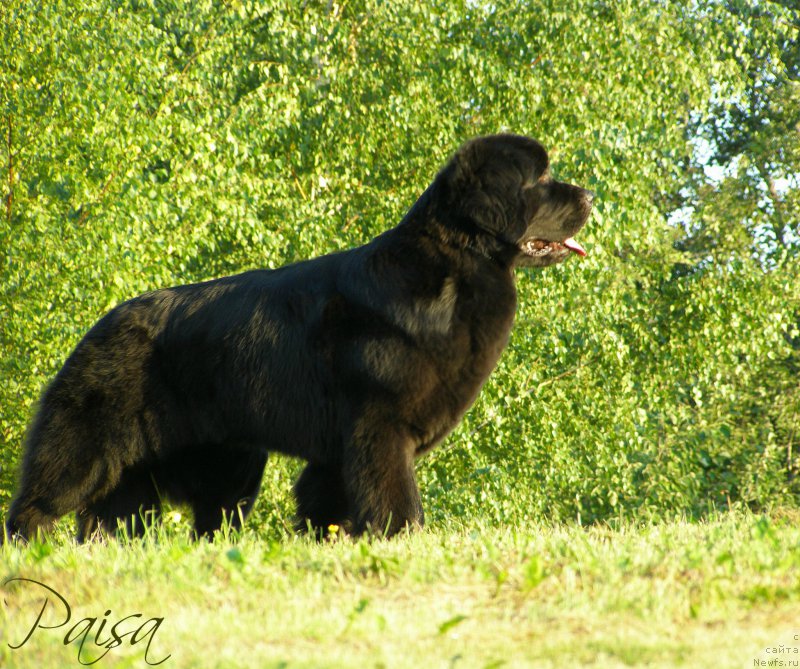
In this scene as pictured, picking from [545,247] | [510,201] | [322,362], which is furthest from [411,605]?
[545,247]

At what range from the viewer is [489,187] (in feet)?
16.6

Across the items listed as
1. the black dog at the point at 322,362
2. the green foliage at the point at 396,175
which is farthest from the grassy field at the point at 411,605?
the green foliage at the point at 396,175

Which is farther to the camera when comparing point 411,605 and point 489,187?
point 489,187

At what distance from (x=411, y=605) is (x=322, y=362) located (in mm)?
1882

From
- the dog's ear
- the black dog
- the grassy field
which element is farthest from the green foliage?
the grassy field

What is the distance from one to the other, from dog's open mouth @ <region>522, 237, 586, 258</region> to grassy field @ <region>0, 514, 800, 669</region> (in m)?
1.66

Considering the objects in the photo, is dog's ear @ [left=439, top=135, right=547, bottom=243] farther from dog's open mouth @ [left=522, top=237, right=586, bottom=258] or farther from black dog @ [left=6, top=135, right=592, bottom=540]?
dog's open mouth @ [left=522, top=237, right=586, bottom=258]

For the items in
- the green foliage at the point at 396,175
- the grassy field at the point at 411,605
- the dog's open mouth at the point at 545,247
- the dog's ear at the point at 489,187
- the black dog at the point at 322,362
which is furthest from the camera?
the green foliage at the point at 396,175

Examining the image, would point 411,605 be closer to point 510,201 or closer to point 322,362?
point 322,362

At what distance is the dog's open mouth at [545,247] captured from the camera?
523cm

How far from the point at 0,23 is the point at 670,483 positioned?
1073 centimetres

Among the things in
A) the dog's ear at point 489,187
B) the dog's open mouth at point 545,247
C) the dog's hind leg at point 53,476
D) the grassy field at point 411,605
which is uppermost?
the dog's ear at point 489,187

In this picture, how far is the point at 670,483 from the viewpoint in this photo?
1550 cm

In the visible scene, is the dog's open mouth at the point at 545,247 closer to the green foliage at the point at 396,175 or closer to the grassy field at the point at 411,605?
the grassy field at the point at 411,605
